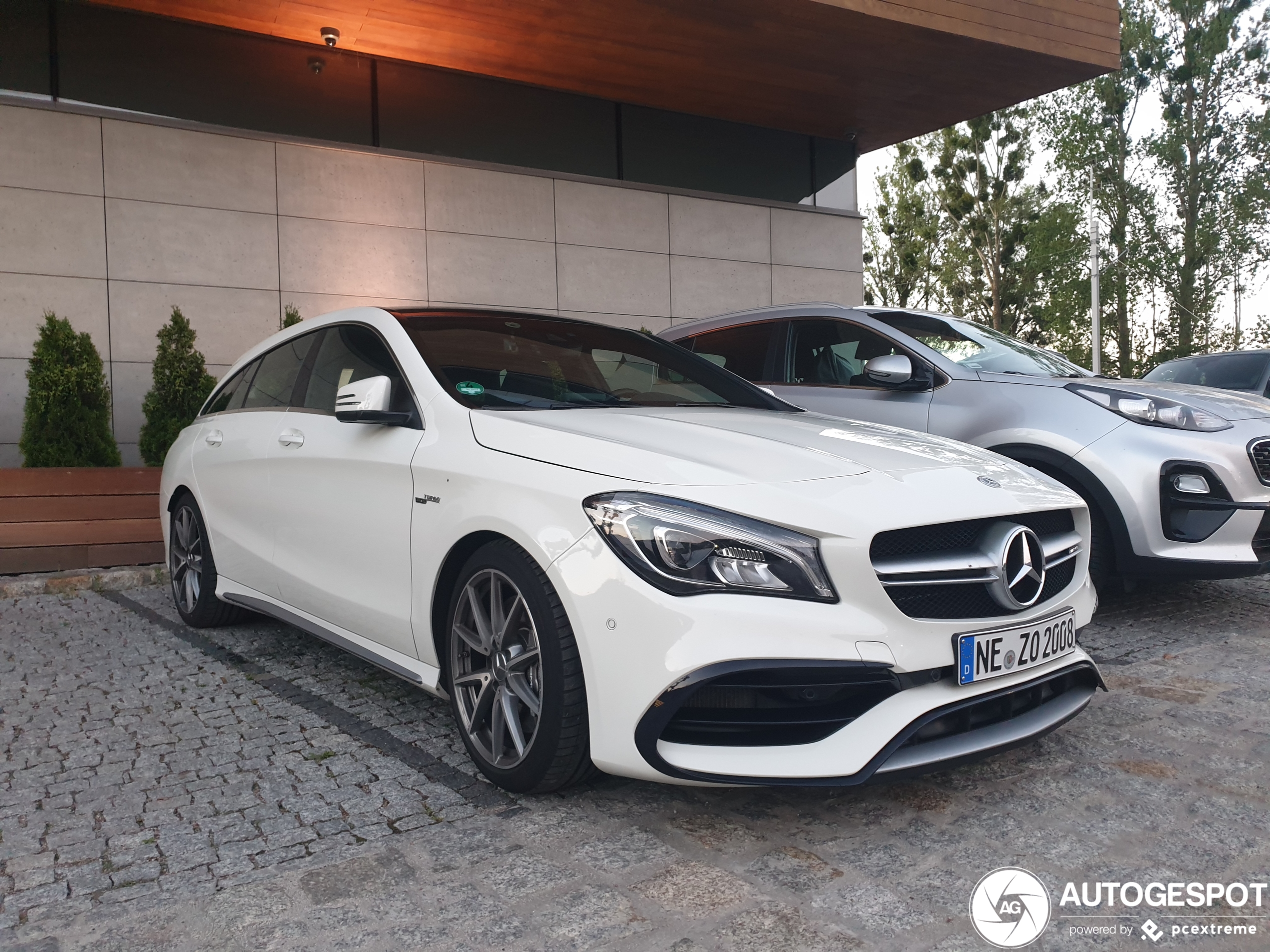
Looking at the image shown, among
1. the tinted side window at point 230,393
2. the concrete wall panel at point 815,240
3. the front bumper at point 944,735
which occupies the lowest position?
the front bumper at point 944,735

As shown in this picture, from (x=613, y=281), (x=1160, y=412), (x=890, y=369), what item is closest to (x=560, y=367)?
(x=890, y=369)

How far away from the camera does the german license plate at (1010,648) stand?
8.57 feet

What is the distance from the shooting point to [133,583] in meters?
6.92

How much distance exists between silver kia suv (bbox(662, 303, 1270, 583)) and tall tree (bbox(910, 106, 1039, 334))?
85.3ft

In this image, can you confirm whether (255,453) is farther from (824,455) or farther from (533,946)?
(533,946)

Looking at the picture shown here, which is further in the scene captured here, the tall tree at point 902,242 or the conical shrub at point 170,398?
the tall tree at point 902,242

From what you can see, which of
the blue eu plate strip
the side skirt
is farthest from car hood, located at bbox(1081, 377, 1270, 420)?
the side skirt

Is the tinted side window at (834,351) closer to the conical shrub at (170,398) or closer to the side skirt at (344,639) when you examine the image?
the side skirt at (344,639)

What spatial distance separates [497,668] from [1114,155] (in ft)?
119

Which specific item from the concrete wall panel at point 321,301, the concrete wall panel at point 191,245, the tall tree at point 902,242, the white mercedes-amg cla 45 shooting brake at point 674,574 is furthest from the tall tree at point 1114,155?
the white mercedes-amg cla 45 shooting brake at point 674,574

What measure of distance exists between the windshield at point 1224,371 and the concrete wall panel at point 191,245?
8519 millimetres

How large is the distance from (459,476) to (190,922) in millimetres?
1388

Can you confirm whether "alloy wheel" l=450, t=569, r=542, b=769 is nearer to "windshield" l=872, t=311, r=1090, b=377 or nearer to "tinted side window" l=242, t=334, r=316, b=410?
"tinted side window" l=242, t=334, r=316, b=410

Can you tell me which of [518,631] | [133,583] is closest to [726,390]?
[518,631]
